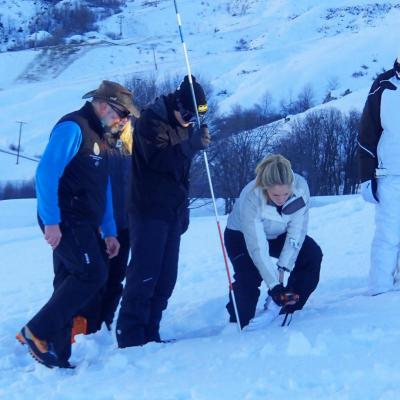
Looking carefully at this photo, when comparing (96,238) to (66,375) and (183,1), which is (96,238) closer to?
(66,375)

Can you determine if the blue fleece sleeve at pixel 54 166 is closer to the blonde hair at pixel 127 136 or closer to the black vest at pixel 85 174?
the black vest at pixel 85 174

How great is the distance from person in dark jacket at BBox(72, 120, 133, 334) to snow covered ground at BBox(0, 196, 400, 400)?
0.16 m

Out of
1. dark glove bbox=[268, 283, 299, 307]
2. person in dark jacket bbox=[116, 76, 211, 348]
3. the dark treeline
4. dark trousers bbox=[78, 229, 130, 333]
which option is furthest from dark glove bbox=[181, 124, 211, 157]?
the dark treeline

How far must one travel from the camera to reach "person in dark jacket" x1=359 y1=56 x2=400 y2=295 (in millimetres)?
4832

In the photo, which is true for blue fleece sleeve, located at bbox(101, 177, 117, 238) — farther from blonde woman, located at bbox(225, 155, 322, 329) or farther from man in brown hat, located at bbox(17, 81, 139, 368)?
blonde woman, located at bbox(225, 155, 322, 329)

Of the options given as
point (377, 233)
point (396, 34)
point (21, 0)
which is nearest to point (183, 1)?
point (21, 0)

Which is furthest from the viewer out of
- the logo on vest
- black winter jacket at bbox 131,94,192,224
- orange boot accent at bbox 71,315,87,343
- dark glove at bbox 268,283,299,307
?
orange boot accent at bbox 71,315,87,343

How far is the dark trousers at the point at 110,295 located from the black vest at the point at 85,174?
72 cm

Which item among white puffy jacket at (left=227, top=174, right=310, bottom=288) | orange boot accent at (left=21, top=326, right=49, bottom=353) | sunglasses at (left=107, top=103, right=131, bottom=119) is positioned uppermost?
sunglasses at (left=107, top=103, right=131, bottom=119)

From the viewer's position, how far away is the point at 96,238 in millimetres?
4148

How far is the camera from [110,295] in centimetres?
495

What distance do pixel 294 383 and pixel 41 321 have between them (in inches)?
61.4

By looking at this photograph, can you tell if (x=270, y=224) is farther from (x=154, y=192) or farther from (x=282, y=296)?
(x=154, y=192)

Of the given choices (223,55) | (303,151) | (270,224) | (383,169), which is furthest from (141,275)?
(223,55)
